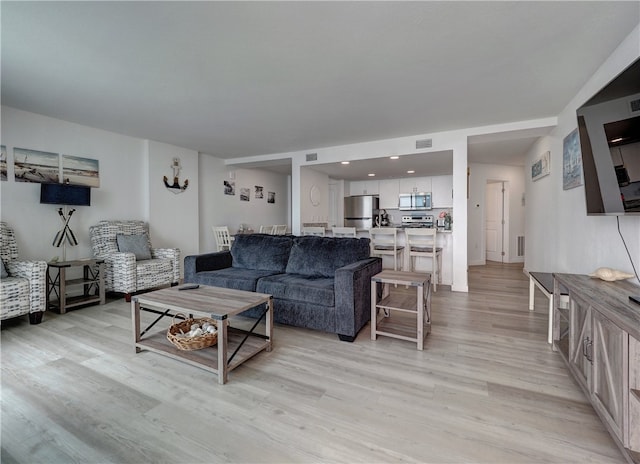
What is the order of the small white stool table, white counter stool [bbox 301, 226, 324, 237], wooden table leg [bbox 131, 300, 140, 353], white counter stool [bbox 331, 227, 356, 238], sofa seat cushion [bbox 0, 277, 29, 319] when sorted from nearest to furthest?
wooden table leg [bbox 131, 300, 140, 353]
the small white stool table
sofa seat cushion [bbox 0, 277, 29, 319]
white counter stool [bbox 331, 227, 356, 238]
white counter stool [bbox 301, 226, 324, 237]

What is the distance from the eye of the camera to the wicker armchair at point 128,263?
3723mm

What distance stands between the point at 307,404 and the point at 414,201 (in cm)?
627

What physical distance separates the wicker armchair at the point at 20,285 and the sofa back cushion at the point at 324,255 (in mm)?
2568

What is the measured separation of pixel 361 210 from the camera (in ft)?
25.4

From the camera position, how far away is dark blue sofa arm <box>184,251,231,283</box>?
3.29 meters

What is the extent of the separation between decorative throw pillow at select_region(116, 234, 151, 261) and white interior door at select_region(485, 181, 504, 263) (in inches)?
294

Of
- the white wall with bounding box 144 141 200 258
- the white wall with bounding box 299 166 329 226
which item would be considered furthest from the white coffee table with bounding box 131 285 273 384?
the white wall with bounding box 299 166 329 226

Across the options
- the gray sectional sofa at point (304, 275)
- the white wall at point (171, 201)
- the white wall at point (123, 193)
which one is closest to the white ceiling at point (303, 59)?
the white wall at point (123, 193)

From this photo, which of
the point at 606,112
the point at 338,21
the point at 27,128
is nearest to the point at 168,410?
A: the point at 338,21

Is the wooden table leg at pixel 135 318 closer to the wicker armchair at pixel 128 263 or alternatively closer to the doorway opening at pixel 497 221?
the wicker armchair at pixel 128 263

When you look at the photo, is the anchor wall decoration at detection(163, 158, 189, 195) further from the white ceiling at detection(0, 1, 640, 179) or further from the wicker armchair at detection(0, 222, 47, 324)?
the wicker armchair at detection(0, 222, 47, 324)

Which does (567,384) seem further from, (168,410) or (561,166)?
(561,166)

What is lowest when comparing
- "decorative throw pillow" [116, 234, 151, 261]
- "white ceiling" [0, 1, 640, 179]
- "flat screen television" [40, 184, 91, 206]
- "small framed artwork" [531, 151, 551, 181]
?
"decorative throw pillow" [116, 234, 151, 261]

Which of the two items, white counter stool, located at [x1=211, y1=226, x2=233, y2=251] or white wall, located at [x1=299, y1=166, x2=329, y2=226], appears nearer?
white counter stool, located at [x1=211, y1=226, x2=233, y2=251]
